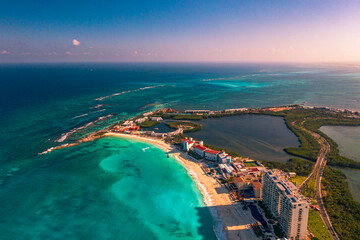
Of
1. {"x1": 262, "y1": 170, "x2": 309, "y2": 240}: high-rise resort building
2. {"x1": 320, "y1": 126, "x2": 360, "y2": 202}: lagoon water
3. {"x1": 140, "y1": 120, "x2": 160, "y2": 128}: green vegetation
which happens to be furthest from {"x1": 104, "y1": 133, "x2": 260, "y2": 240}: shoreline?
{"x1": 140, "y1": 120, "x2": 160, "y2": 128}: green vegetation

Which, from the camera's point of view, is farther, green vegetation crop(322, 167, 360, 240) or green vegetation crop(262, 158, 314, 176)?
green vegetation crop(262, 158, 314, 176)

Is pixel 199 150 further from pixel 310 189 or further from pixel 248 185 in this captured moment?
pixel 310 189

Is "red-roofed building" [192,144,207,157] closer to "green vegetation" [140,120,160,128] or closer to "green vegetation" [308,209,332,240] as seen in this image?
"green vegetation" [308,209,332,240]

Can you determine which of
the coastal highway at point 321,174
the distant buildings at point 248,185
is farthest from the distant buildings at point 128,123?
the coastal highway at point 321,174

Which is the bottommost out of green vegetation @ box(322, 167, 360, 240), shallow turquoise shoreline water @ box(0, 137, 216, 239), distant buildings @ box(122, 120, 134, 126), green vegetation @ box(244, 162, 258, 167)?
shallow turquoise shoreline water @ box(0, 137, 216, 239)

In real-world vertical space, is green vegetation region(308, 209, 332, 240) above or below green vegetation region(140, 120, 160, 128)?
below

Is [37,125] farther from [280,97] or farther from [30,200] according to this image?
[280,97]
